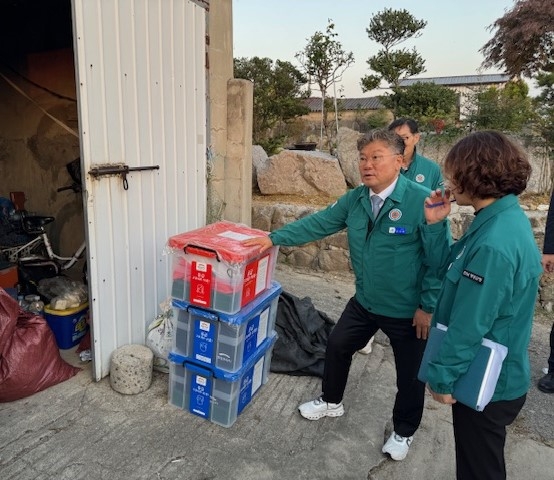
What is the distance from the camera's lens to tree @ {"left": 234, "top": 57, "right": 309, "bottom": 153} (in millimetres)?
12742

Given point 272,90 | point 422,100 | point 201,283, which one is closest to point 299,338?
point 201,283

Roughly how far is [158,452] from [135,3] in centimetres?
300

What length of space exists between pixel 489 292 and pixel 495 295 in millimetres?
24

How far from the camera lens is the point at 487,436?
163 cm

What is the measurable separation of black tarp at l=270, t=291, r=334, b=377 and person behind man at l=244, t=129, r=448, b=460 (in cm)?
84

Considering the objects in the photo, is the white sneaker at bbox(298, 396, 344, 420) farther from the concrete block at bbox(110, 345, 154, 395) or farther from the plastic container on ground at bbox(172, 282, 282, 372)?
the concrete block at bbox(110, 345, 154, 395)

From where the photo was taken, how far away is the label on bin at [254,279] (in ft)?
8.46

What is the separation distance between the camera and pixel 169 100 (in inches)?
136

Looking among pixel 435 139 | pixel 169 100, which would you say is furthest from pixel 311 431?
pixel 435 139

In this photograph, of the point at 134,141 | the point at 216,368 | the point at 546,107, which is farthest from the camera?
the point at 546,107

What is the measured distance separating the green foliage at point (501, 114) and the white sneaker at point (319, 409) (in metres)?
5.73

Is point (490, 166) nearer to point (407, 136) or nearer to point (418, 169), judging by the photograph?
point (407, 136)

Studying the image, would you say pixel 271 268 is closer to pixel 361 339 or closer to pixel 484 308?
pixel 361 339

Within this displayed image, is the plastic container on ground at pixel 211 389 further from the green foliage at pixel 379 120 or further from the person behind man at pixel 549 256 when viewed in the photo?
the green foliage at pixel 379 120
